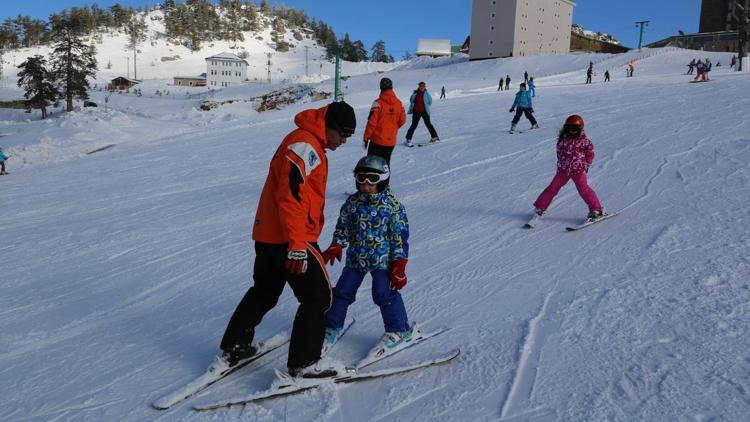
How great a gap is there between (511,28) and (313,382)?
6734 centimetres

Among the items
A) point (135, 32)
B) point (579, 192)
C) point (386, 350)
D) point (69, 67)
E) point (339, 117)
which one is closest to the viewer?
point (339, 117)

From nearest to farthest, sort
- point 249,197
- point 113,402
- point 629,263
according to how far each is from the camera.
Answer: point 113,402, point 629,263, point 249,197

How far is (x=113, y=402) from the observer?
9.60ft

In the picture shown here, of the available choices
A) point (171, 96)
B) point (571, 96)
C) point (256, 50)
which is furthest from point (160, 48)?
point (571, 96)

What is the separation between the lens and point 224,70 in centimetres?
8656

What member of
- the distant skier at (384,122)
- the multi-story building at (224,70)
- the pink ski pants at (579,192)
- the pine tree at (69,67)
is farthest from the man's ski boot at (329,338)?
the multi-story building at (224,70)

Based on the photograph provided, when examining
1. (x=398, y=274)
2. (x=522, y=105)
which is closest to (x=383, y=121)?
(x=398, y=274)

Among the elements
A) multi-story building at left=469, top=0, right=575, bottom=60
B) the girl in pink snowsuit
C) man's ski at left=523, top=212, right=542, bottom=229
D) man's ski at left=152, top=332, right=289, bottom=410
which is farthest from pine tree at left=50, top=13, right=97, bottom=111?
man's ski at left=152, top=332, right=289, bottom=410

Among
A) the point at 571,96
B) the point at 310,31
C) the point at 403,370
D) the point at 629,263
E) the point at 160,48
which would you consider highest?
the point at 310,31

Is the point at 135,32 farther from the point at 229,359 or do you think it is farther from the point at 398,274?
the point at 398,274

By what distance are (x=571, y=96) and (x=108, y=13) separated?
139184 millimetres

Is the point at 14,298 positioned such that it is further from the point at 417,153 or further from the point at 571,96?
the point at 571,96

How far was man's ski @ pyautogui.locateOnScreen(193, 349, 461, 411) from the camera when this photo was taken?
2760 mm

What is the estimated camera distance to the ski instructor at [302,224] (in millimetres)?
2600
